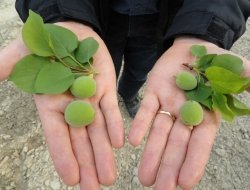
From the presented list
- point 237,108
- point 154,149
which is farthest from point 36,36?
point 237,108

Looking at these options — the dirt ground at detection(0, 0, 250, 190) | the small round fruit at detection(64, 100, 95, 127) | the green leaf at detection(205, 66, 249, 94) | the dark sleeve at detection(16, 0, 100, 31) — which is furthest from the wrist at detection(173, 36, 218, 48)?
the dirt ground at detection(0, 0, 250, 190)

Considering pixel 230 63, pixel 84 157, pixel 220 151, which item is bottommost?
pixel 220 151

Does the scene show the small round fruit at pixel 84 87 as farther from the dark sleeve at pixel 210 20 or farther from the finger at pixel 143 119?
the dark sleeve at pixel 210 20

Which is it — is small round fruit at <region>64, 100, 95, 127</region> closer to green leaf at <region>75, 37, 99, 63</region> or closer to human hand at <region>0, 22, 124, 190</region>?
human hand at <region>0, 22, 124, 190</region>

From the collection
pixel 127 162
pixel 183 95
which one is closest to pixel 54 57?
pixel 183 95

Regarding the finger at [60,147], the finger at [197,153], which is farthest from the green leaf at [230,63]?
the finger at [60,147]

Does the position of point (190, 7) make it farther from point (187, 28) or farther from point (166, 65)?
point (166, 65)

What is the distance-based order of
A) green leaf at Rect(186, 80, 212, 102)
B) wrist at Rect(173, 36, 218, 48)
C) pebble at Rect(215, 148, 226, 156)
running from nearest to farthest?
green leaf at Rect(186, 80, 212, 102), wrist at Rect(173, 36, 218, 48), pebble at Rect(215, 148, 226, 156)

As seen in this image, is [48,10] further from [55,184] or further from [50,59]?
[55,184]
